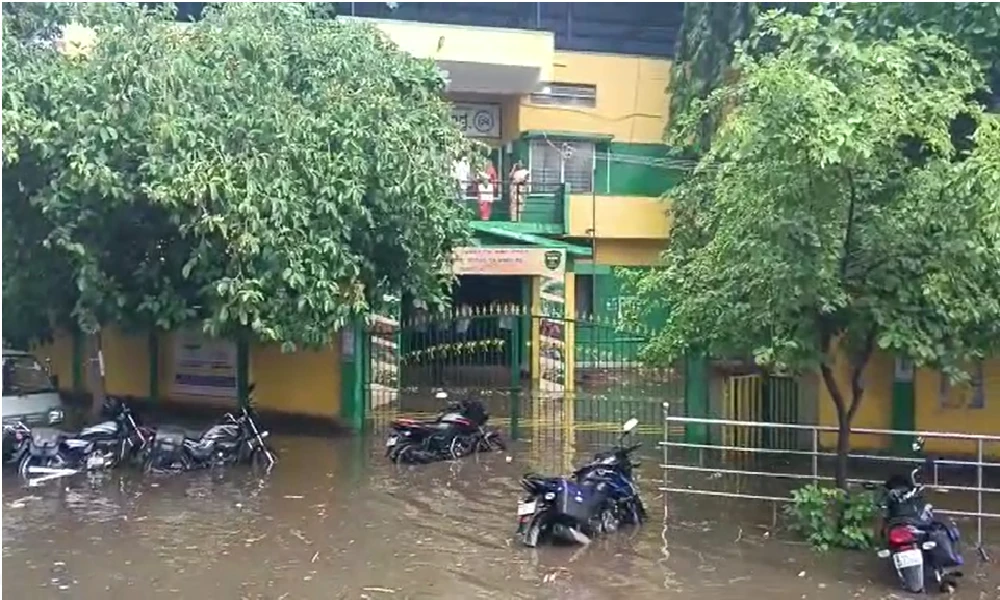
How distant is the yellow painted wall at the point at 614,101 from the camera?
25031mm

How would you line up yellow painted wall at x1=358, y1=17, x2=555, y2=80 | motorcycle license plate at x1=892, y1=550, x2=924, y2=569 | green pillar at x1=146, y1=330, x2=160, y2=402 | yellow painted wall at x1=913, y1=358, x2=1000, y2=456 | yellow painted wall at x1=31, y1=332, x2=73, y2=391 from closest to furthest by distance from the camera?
motorcycle license plate at x1=892, y1=550, x2=924, y2=569
yellow painted wall at x1=913, y1=358, x2=1000, y2=456
green pillar at x1=146, y1=330, x2=160, y2=402
yellow painted wall at x1=31, y1=332, x2=73, y2=391
yellow painted wall at x1=358, y1=17, x2=555, y2=80

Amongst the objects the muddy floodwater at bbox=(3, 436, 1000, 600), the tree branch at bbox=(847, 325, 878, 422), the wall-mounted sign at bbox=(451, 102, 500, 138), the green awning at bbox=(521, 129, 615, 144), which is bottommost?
the muddy floodwater at bbox=(3, 436, 1000, 600)

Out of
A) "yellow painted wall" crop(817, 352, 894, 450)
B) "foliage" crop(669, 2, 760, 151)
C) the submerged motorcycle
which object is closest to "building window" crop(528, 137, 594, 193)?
"foliage" crop(669, 2, 760, 151)

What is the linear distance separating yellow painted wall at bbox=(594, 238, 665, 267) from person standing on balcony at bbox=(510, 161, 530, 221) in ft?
A: 7.56

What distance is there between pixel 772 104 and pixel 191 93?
23.9ft

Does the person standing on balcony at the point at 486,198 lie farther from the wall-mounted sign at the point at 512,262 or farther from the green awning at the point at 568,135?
the wall-mounted sign at the point at 512,262

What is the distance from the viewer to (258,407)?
16.7 metres

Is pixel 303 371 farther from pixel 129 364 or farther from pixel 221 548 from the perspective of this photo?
pixel 221 548

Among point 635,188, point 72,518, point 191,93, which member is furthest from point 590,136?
point 72,518

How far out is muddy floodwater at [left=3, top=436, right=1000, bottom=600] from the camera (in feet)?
25.7

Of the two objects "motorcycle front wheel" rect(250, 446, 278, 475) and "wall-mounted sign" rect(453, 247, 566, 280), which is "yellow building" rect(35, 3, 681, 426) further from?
"motorcycle front wheel" rect(250, 446, 278, 475)

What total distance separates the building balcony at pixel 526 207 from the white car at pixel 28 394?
1023 cm

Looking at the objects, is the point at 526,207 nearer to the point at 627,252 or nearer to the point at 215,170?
the point at 627,252

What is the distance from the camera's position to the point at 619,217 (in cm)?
2502
